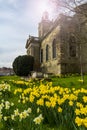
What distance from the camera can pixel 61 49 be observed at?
36.5 m

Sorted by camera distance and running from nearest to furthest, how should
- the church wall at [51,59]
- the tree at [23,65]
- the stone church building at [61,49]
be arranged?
1. the stone church building at [61,49]
2. the church wall at [51,59]
3. the tree at [23,65]

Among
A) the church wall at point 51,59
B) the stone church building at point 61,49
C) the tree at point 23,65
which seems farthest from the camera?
the tree at point 23,65

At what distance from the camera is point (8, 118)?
5.90 metres

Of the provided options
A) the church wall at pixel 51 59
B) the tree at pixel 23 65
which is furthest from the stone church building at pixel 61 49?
the tree at pixel 23 65

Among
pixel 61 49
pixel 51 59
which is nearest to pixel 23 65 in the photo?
pixel 51 59

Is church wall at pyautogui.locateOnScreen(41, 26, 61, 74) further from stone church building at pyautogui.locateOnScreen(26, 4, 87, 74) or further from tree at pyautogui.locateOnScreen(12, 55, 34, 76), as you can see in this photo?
tree at pyautogui.locateOnScreen(12, 55, 34, 76)

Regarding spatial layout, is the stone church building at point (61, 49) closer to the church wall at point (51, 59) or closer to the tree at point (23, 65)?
the church wall at point (51, 59)

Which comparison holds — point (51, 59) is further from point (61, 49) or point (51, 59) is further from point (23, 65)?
point (61, 49)

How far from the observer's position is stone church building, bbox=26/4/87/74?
24031 millimetres

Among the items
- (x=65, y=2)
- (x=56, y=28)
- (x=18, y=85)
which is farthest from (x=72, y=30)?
(x=56, y=28)

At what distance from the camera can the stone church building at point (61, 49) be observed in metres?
24.0

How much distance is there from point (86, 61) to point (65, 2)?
54.8ft

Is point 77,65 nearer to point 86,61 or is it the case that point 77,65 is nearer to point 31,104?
point 86,61

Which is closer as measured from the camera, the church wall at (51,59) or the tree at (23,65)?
the church wall at (51,59)
